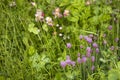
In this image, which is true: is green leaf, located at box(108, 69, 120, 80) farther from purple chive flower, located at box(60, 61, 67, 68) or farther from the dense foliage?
purple chive flower, located at box(60, 61, 67, 68)

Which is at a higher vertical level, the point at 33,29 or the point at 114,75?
the point at 33,29

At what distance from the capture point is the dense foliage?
7.58 ft

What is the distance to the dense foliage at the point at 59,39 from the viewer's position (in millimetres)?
2311

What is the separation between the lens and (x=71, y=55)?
8.11ft

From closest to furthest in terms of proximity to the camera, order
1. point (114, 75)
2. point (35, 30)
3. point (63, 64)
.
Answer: point (114, 75) → point (63, 64) → point (35, 30)

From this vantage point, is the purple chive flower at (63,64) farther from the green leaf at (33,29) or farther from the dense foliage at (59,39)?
the green leaf at (33,29)

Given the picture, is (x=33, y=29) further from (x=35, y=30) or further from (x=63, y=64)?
(x=63, y=64)

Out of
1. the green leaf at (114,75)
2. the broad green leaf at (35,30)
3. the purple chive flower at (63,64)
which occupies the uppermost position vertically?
the broad green leaf at (35,30)

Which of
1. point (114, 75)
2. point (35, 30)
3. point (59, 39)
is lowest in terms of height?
point (114, 75)

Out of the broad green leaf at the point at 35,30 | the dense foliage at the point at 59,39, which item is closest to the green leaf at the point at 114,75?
the dense foliage at the point at 59,39

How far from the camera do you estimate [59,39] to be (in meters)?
2.70

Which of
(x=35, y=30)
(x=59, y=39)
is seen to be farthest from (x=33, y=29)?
(x=59, y=39)

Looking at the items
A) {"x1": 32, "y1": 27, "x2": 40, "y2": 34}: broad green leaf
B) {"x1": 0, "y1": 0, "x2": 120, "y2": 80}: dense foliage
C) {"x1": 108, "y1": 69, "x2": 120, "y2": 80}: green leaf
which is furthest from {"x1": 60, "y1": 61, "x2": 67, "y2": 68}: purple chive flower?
{"x1": 32, "y1": 27, "x2": 40, "y2": 34}: broad green leaf

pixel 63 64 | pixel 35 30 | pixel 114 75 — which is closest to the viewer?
pixel 114 75
